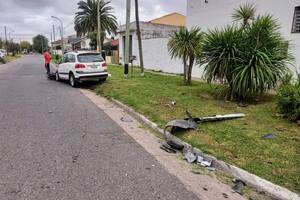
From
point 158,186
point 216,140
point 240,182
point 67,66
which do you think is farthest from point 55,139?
point 67,66

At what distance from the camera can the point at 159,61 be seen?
20.2m

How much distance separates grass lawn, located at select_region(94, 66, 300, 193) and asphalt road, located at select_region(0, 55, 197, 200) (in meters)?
1.16

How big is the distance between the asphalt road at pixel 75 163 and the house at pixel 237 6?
23.8ft

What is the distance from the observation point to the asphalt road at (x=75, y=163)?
3539 millimetres

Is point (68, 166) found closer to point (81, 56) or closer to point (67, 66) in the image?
point (81, 56)

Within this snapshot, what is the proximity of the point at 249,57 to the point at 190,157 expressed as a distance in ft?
14.7

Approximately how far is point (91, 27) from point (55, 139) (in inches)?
1505

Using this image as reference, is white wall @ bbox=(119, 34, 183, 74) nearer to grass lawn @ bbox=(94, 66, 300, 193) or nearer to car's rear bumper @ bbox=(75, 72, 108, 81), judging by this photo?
car's rear bumper @ bbox=(75, 72, 108, 81)

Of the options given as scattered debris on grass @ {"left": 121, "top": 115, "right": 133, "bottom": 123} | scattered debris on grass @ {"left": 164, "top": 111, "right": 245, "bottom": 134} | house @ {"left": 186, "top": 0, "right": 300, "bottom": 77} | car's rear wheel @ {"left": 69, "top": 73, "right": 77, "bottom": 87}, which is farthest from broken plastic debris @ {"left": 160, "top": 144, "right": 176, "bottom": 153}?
car's rear wheel @ {"left": 69, "top": 73, "right": 77, "bottom": 87}

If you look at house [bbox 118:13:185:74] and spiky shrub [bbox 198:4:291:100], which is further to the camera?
house [bbox 118:13:185:74]

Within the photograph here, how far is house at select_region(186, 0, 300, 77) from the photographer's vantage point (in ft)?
32.1

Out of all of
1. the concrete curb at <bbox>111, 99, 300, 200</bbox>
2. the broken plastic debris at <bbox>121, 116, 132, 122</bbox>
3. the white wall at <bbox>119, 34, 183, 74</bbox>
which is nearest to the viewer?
the concrete curb at <bbox>111, 99, 300, 200</bbox>

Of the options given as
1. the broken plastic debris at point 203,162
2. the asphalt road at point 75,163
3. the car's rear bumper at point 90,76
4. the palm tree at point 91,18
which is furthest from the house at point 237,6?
the palm tree at point 91,18

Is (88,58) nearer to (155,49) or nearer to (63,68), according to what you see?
(63,68)
